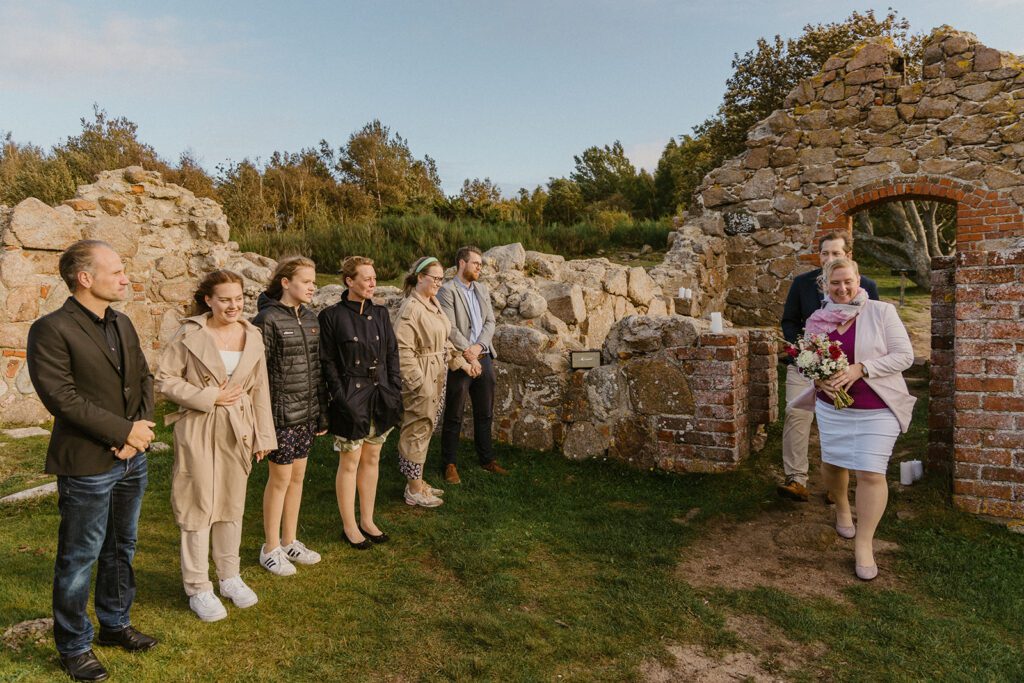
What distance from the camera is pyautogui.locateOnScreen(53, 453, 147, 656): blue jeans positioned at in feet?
8.42

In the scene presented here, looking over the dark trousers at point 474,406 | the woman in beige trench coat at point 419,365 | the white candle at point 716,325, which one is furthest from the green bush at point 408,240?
the white candle at point 716,325

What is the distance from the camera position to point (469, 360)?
519cm

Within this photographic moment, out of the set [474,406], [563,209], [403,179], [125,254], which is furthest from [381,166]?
[474,406]

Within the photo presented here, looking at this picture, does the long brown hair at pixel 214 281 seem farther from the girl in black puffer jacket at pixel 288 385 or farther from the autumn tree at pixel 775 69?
the autumn tree at pixel 775 69

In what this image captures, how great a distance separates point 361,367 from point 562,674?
6.80 ft

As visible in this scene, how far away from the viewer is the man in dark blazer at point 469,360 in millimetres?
5246

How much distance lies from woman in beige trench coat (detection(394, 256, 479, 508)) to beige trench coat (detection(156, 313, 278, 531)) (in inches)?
54.4

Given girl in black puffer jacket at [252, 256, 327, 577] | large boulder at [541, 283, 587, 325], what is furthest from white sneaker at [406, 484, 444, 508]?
large boulder at [541, 283, 587, 325]

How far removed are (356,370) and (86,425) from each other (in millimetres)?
1555

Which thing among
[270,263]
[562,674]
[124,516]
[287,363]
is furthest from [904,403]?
[270,263]

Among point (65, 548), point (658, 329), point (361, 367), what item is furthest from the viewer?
point (658, 329)

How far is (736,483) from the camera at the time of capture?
4.79m

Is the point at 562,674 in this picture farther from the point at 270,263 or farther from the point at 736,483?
the point at 270,263

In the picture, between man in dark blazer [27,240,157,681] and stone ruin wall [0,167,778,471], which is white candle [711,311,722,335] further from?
man in dark blazer [27,240,157,681]
